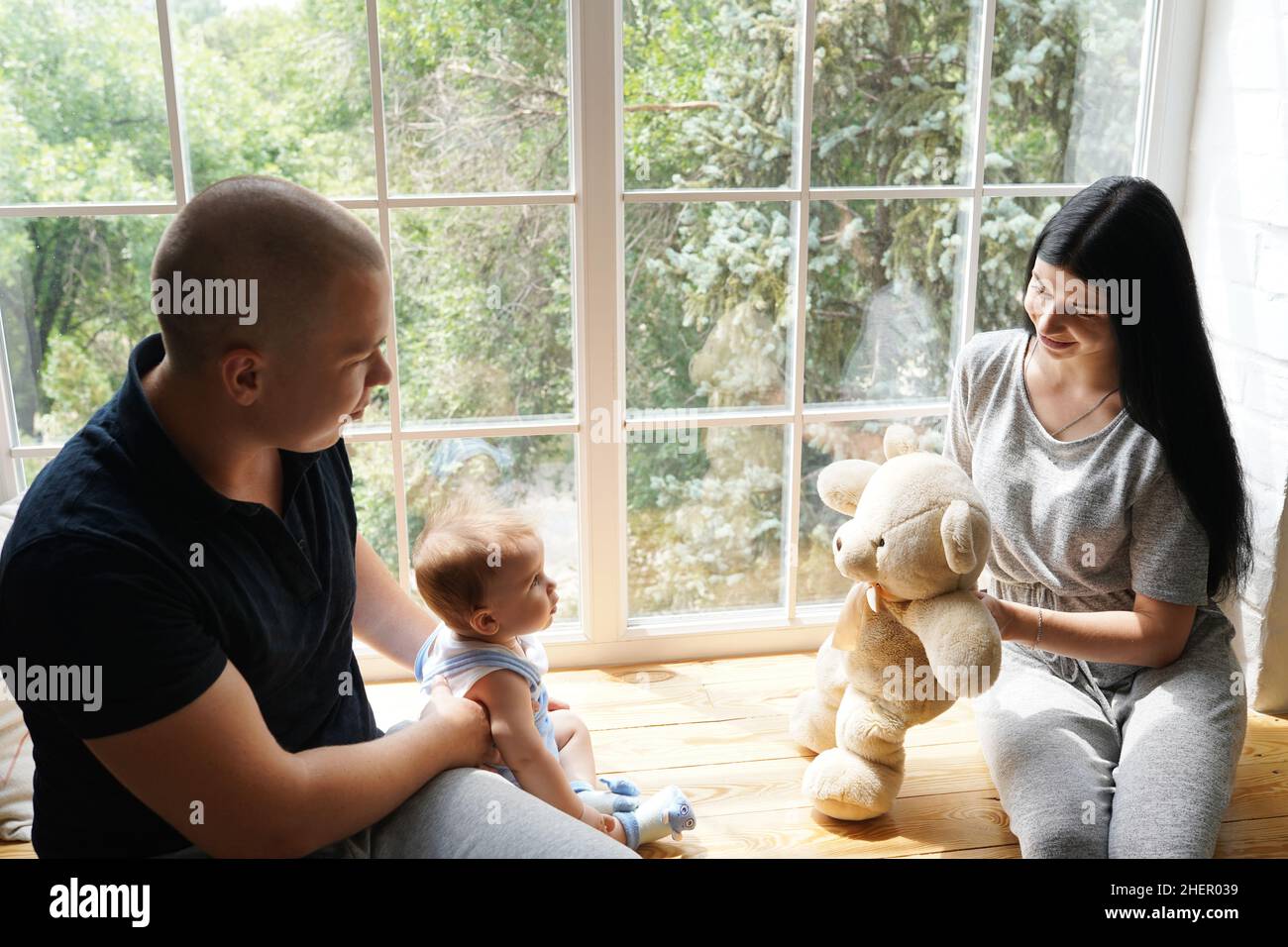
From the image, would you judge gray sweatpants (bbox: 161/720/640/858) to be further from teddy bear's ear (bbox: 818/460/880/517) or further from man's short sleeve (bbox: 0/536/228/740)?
teddy bear's ear (bbox: 818/460/880/517)

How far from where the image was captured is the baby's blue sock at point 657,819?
1.73m

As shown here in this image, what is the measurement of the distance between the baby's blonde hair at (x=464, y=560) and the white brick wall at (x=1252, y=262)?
1.41 m

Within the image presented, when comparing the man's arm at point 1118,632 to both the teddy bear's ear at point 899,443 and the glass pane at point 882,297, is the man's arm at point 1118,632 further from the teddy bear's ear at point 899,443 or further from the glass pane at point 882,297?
the glass pane at point 882,297

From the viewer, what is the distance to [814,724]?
2.00m

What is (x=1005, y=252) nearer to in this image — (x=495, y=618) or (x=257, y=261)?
(x=495, y=618)

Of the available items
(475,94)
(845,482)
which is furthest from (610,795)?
(475,94)

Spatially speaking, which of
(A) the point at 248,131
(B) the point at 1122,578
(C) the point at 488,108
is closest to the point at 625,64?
(C) the point at 488,108

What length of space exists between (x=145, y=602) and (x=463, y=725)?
0.47 metres

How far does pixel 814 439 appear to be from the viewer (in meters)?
2.32

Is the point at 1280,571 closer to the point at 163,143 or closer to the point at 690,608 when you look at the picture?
the point at 690,608

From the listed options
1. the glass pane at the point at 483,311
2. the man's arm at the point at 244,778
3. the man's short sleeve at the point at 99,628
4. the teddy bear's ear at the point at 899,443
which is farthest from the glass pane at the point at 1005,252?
the man's short sleeve at the point at 99,628

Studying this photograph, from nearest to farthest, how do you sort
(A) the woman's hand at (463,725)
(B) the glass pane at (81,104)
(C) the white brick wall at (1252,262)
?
(A) the woman's hand at (463,725), (B) the glass pane at (81,104), (C) the white brick wall at (1252,262)

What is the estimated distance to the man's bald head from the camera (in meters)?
1.17
